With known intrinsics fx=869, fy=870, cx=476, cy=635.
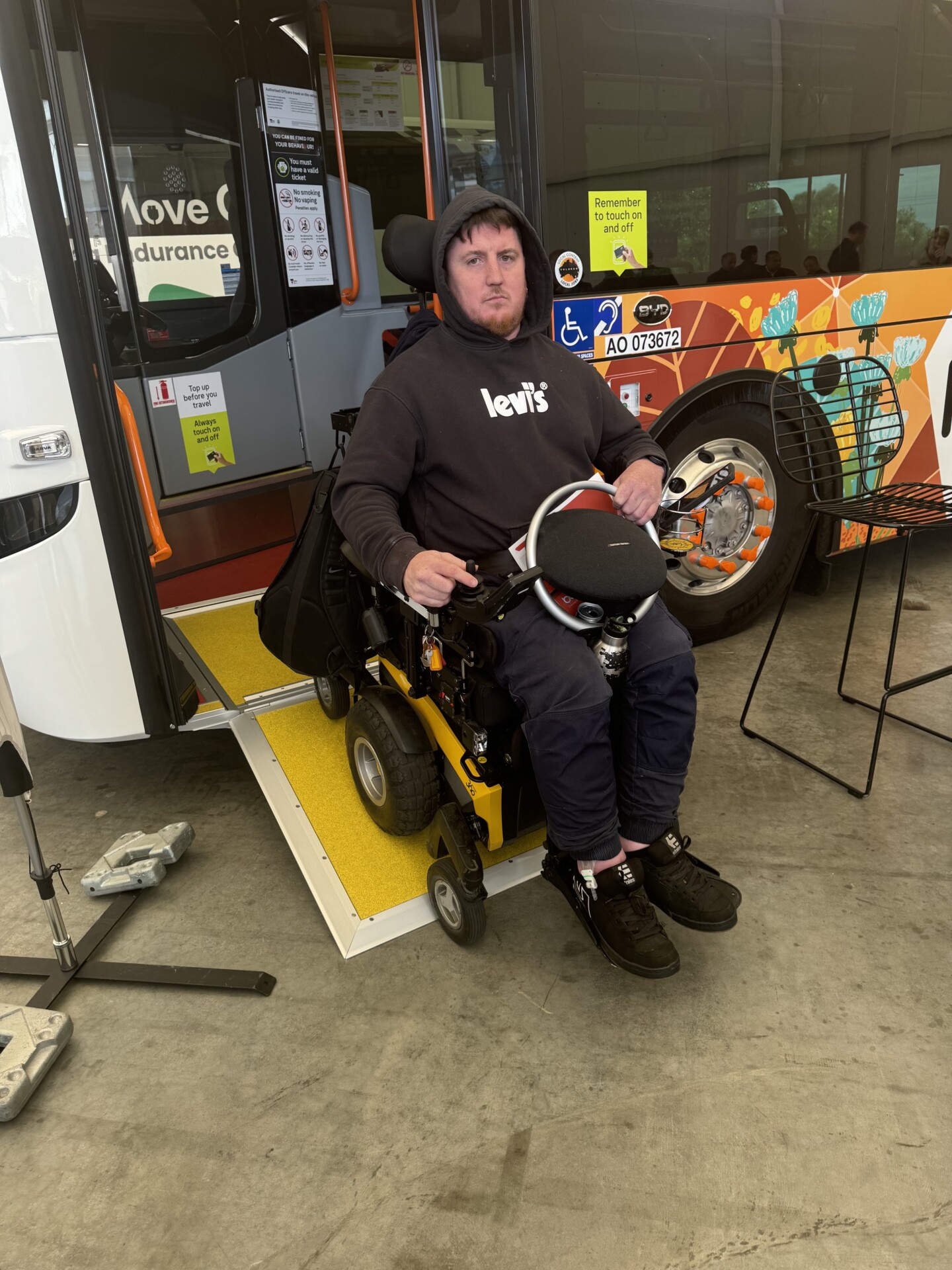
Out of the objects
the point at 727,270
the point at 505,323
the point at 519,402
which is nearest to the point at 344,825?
the point at 519,402

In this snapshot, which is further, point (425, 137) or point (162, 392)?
point (162, 392)

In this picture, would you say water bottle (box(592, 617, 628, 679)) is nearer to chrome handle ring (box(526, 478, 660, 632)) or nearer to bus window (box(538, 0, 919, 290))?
chrome handle ring (box(526, 478, 660, 632))

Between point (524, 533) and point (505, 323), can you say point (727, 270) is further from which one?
point (524, 533)

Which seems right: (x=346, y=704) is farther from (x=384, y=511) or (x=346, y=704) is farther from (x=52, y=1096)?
(x=52, y=1096)

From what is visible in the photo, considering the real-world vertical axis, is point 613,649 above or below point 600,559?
below

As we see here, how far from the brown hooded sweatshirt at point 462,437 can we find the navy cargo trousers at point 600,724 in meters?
0.27

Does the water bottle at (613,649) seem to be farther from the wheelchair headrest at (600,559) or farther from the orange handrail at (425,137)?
the orange handrail at (425,137)

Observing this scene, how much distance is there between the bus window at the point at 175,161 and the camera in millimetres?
3270

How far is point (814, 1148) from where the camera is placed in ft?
4.81

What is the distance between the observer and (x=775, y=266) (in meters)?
2.96

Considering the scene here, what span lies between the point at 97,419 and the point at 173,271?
188 centimetres

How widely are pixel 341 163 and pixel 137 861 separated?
2829 millimetres

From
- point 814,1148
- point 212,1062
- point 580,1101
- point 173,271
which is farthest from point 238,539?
point 814,1148

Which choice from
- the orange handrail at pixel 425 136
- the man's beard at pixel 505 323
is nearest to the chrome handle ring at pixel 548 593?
the man's beard at pixel 505 323
